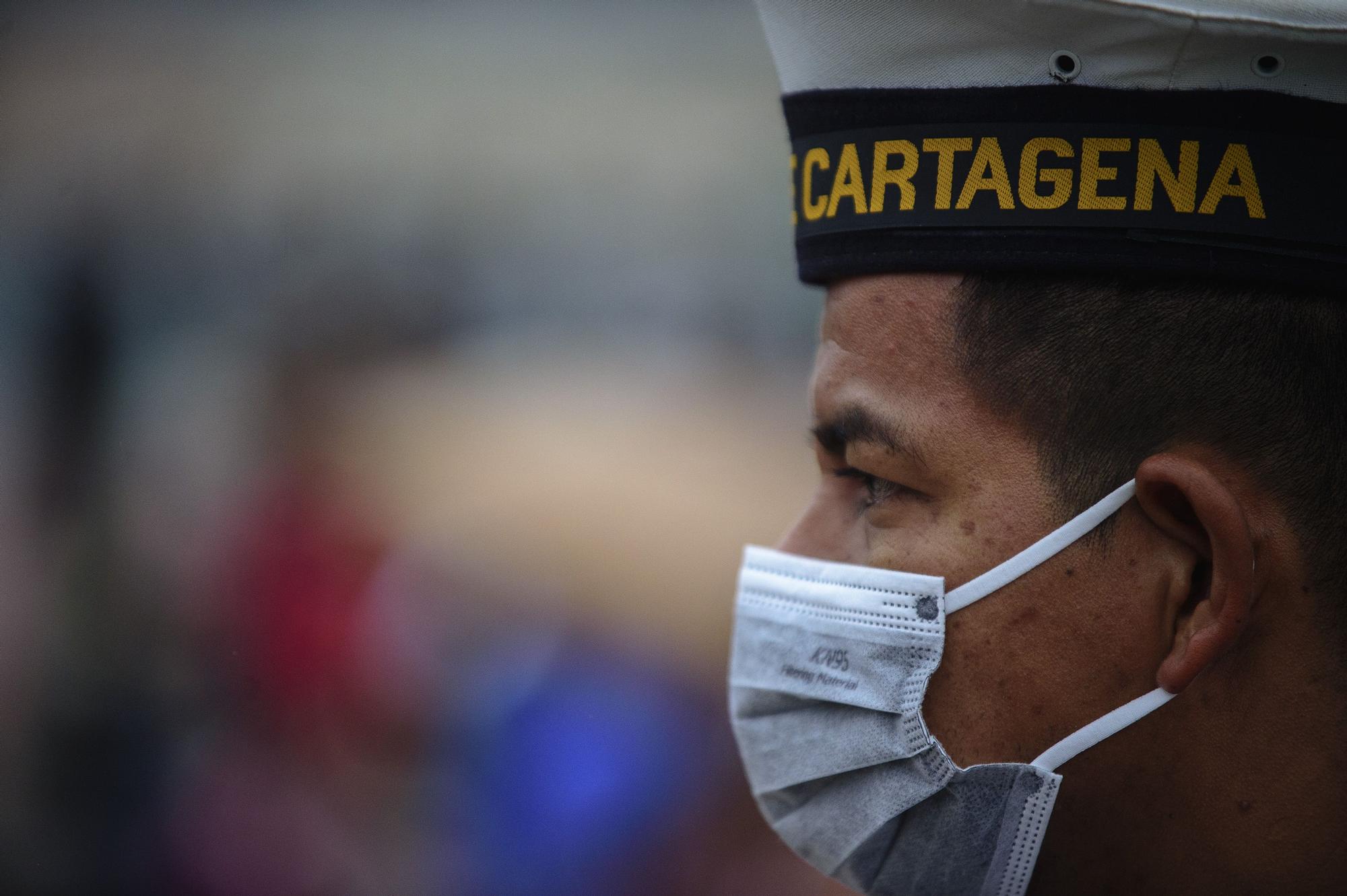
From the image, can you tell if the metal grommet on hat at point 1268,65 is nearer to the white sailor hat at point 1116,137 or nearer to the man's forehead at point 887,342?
the white sailor hat at point 1116,137

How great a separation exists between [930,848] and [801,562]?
48 cm

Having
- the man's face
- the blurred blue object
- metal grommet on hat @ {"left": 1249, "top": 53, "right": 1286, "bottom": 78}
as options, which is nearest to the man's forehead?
the man's face

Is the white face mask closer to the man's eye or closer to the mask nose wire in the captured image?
the mask nose wire

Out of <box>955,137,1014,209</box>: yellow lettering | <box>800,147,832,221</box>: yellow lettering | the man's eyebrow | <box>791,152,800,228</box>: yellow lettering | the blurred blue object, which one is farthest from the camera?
the blurred blue object

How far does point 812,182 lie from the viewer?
186cm

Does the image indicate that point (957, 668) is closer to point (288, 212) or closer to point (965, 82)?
point (965, 82)

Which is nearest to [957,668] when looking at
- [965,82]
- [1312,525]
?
[1312,525]

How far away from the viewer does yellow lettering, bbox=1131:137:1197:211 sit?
154 cm

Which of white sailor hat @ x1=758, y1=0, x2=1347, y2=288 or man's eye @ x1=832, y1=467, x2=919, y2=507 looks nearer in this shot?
white sailor hat @ x1=758, y1=0, x2=1347, y2=288

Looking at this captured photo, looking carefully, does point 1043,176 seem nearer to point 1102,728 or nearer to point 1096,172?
point 1096,172

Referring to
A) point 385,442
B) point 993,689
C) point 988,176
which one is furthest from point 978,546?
point 385,442

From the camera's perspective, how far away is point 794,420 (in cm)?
642

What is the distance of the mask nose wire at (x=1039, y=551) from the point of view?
159 cm

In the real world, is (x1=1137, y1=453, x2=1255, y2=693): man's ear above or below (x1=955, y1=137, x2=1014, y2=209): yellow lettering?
below
